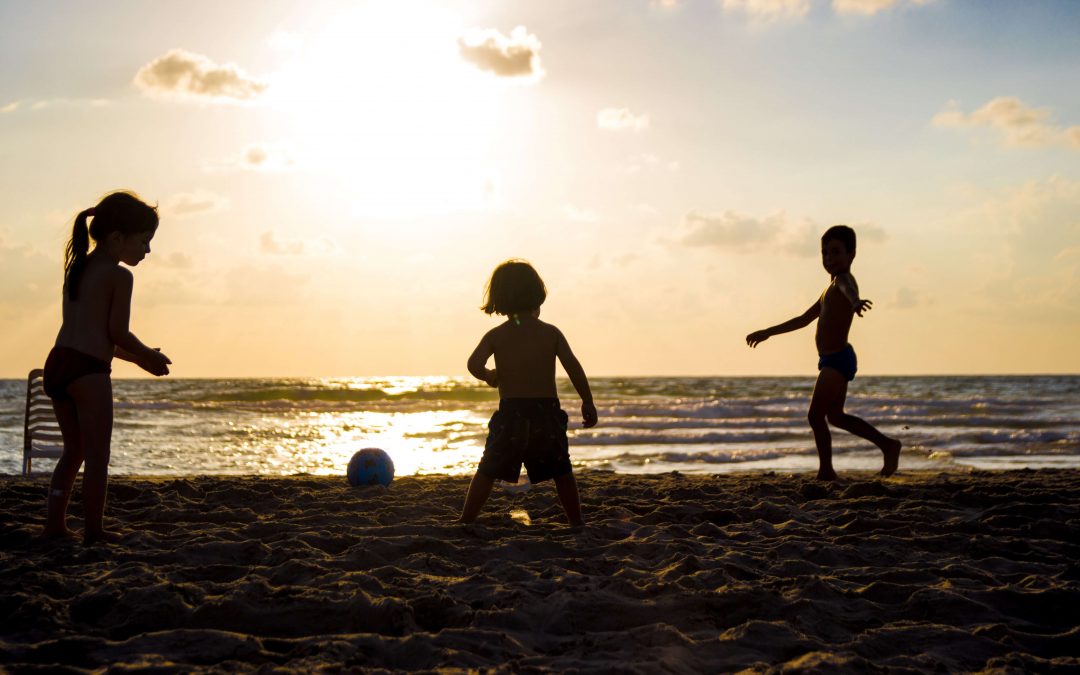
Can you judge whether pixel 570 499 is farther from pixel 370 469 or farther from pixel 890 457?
pixel 890 457

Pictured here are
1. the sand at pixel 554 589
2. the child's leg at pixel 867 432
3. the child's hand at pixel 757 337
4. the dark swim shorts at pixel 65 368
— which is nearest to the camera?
the sand at pixel 554 589

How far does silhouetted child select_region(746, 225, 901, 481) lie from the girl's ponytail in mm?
4817

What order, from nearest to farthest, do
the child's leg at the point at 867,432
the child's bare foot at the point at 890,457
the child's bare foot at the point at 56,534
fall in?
the child's bare foot at the point at 56,534 < the child's leg at the point at 867,432 < the child's bare foot at the point at 890,457

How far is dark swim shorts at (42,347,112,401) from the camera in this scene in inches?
180

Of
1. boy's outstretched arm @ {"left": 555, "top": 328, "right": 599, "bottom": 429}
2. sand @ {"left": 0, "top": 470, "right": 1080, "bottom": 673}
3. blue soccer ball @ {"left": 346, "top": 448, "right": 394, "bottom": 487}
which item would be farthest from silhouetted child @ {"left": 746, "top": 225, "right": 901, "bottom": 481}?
blue soccer ball @ {"left": 346, "top": 448, "right": 394, "bottom": 487}

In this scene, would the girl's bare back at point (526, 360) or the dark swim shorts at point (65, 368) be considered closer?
the dark swim shorts at point (65, 368)

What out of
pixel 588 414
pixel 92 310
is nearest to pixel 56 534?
pixel 92 310

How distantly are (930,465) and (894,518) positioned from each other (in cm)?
622

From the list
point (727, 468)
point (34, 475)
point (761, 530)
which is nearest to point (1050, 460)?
point (727, 468)

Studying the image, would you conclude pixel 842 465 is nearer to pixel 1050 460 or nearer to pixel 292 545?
pixel 1050 460

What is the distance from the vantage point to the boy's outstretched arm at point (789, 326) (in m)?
Answer: 7.24

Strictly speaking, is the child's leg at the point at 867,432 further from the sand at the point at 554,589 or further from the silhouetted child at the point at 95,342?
the silhouetted child at the point at 95,342

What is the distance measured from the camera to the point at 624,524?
5.24 meters

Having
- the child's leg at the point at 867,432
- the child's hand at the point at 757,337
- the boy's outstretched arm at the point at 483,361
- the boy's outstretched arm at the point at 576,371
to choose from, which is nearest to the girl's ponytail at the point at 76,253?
the boy's outstretched arm at the point at 483,361
